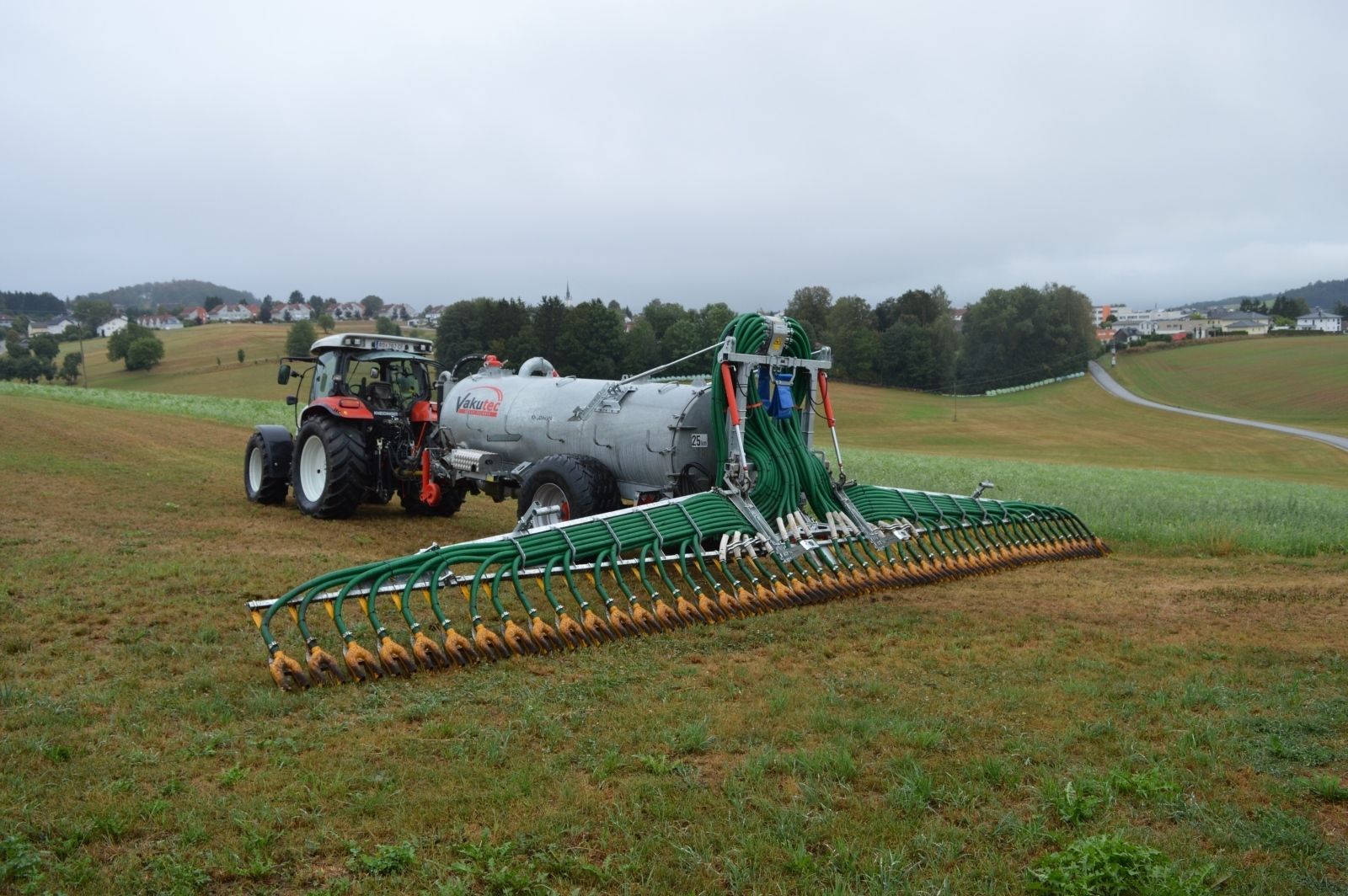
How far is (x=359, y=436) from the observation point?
35.9 ft

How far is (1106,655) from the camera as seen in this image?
6023 millimetres

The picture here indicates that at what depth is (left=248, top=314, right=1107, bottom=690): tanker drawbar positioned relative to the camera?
6066 mm

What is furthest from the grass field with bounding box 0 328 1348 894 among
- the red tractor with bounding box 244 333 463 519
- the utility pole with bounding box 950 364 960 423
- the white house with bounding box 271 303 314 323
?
the white house with bounding box 271 303 314 323

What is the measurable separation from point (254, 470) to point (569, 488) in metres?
5.97

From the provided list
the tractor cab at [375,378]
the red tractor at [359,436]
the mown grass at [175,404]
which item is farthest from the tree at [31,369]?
the tractor cab at [375,378]

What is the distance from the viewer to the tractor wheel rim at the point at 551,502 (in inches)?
343

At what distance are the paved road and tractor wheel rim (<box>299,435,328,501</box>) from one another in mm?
36823

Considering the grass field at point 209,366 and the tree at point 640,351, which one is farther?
the grass field at point 209,366

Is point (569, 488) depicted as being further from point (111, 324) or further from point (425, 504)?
point (111, 324)

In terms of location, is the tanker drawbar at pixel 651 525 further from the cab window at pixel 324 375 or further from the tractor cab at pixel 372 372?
the cab window at pixel 324 375

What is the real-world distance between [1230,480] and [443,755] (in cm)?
2440

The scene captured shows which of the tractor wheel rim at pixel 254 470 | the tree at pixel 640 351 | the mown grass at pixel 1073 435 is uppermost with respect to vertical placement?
the tree at pixel 640 351

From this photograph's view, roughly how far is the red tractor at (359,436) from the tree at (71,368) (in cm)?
5354

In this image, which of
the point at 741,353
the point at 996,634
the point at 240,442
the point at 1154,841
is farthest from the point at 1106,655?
the point at 240,442
